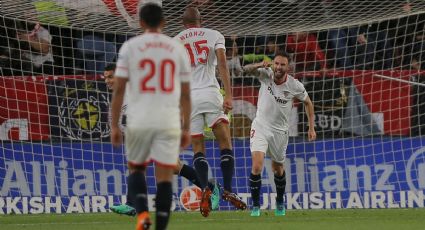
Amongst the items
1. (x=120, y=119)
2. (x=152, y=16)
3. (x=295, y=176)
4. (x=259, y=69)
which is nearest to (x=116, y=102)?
(x=152, y=16)

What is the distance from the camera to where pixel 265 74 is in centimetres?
1274

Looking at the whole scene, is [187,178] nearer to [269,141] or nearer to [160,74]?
[269,141]

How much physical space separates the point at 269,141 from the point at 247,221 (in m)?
1.91

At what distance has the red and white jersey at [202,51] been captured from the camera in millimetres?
11438

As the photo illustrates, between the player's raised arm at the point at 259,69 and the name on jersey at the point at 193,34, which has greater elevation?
the name on jersey at the point at 193,34

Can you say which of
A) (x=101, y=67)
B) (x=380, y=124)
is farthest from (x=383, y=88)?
(x=101, y=67)

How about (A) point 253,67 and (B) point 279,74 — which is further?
(B) point 279,74

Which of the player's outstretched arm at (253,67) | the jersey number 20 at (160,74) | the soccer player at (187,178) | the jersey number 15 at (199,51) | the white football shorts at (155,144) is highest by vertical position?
the jersey number 15 at (199,51)

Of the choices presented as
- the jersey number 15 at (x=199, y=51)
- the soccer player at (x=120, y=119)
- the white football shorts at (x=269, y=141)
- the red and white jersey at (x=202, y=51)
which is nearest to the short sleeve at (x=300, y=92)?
the white football shorts at (x=269, y=141)

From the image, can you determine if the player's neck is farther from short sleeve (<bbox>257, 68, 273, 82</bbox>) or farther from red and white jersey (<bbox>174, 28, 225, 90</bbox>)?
red and white jersey (<bbox>174, 28, 225, 90</bbox>)

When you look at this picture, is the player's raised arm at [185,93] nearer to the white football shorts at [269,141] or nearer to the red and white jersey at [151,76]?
the red and white jersey at [151,76]

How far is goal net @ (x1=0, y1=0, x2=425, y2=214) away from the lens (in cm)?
1459

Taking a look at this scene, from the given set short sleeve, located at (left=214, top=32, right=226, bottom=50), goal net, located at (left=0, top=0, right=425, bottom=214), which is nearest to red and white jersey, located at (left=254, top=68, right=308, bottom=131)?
short sleeve, located at (left=214, top=32, right=226, bottom=50)

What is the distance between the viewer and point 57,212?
14625mm
